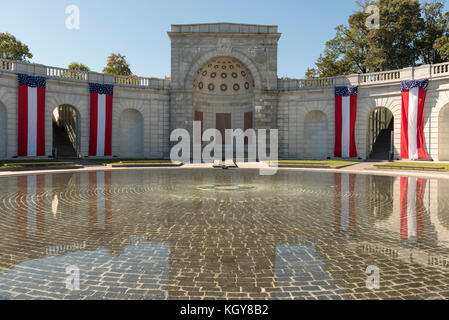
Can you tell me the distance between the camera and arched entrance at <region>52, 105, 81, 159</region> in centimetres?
4033

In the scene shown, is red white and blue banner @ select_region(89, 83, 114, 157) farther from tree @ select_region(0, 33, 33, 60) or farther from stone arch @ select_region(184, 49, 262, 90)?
tree @ select_region(0, 33, 33, 60)

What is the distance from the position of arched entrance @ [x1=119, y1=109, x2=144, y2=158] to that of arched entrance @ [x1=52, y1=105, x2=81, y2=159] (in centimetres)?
538

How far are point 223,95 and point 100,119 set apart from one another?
17.4 meters

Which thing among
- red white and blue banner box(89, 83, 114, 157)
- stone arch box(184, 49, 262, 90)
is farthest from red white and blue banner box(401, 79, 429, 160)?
red white and blue banner box(89, 83, 114, 157)

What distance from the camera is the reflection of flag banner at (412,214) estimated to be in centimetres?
855

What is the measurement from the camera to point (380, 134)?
45.6 m

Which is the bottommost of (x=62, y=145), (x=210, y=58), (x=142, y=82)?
(x=62, y=145)

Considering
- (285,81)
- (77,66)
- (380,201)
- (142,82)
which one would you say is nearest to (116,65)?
(77,66)

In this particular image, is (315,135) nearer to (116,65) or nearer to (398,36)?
(398,36)

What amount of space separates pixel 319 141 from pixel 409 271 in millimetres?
36862

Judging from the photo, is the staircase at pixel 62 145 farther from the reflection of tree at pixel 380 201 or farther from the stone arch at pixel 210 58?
the reflection of tree at pixel 380 201

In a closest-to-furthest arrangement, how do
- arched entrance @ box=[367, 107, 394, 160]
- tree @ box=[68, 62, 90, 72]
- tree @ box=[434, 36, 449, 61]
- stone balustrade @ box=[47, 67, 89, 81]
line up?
stone balustrade @ box=[47, 67, 89, 81]
tree @ box=[434, 36, 449, 61]
arched entrance @ box=[367, 107, 394, 160]
tree @ box=[68, 62, 90, 72]

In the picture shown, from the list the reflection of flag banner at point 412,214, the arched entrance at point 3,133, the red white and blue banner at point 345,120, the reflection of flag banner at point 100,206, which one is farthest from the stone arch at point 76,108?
the reflection of flag banner at point 412,214

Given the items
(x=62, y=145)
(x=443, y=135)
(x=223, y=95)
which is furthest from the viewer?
(x=223, y=95)
